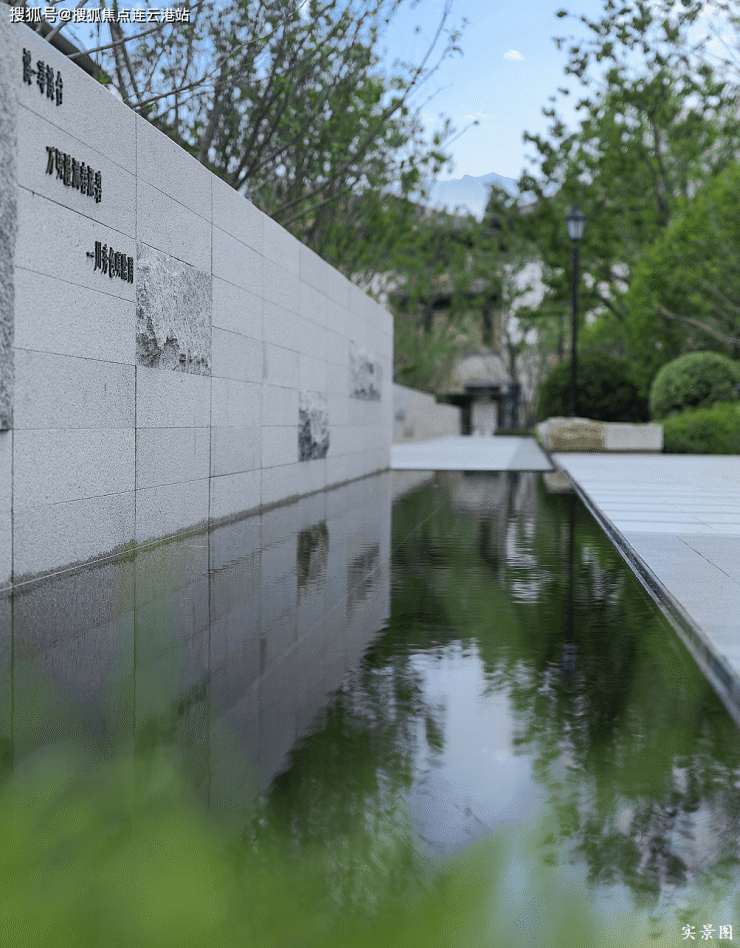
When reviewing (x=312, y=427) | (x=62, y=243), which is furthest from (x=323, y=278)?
(x=62, y=243)

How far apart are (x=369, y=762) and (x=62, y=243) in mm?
4694

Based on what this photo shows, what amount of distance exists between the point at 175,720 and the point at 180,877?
4.29 ft

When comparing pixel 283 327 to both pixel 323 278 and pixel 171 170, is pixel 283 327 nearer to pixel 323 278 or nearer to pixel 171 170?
pixel 323 278

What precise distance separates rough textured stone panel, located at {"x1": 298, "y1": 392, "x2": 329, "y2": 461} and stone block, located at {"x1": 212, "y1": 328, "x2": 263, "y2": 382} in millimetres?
1989

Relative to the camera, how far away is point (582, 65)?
30984 millimetres

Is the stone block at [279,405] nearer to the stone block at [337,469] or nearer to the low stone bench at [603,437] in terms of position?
the stone block at [337,469]

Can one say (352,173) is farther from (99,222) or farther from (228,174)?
(99,222)

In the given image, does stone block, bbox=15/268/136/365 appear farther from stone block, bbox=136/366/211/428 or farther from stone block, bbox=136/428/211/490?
stone block, bbox=136/428/211/490

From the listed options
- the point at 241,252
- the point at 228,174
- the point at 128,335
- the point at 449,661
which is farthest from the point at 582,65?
the point at 449,661

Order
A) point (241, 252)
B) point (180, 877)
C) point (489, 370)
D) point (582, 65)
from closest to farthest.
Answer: point (180, 877) < point (241, 252) < point (582, 65) < point (489, 370)

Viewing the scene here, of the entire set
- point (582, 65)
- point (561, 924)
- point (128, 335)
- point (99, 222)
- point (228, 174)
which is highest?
point (582, 65)

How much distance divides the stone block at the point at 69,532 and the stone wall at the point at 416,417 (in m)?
28.4

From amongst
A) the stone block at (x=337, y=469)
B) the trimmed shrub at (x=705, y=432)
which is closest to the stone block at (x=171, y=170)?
the stone block at (x=337, y=469)

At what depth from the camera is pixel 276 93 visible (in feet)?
44.9
